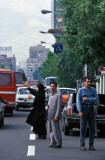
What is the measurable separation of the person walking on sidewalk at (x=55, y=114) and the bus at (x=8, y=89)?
18.1m

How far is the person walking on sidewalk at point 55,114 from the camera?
1449cm

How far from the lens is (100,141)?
1664 centimetres

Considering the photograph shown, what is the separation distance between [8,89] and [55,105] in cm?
1933

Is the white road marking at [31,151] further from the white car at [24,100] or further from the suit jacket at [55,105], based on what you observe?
the white car at [24,100]

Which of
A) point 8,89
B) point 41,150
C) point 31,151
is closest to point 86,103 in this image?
point 41,150

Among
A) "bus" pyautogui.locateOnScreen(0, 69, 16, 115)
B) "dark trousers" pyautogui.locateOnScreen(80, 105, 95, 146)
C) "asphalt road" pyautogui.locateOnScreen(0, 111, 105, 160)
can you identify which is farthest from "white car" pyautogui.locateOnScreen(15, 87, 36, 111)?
"dark trousers" pyautogui.locateOnScreen(80, 105, 95, 146)

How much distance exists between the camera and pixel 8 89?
111 ft

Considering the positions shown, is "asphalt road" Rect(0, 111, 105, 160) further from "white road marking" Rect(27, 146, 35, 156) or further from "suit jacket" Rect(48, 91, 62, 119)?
"suit jacket" Rect(48, 91, 62, 119)

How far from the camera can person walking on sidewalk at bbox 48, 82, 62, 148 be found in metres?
14.5

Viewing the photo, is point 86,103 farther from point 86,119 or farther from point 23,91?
point 23,91

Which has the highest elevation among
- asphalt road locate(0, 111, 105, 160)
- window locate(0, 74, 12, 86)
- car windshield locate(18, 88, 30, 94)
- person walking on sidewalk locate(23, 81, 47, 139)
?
window locate(0, 74, 12, 86)

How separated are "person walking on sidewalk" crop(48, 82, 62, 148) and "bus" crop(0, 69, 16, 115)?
18096mm

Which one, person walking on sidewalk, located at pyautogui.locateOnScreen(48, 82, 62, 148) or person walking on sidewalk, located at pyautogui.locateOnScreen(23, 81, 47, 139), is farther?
person walking on sidewalk, located at pyautogui.locateOnScreen(23, 81, 47, 139)

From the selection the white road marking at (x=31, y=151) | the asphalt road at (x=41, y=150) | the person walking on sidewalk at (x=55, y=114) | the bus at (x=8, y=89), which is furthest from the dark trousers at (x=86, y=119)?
the bus at (x=8, y=89)
